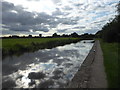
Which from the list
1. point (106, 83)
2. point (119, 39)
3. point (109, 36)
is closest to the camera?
point (106, 83)

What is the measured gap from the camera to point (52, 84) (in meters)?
12.0

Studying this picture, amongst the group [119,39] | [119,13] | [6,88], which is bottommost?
[6,88]

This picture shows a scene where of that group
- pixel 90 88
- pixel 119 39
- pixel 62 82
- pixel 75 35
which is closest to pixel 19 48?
pixel 119 39

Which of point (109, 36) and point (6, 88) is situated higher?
point (109, 36)

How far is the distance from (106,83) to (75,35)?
189662 millimetres

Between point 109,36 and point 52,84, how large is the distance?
156 ft

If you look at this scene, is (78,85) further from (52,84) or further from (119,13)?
(119,13)

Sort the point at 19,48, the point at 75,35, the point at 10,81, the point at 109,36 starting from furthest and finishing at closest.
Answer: the point at 75,35 → the point at 109,36 → the point at 19,48 → the point at 10,81

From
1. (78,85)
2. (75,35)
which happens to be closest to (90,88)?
(78,85)

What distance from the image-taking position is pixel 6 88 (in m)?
11.3

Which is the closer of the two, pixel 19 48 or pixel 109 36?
pixel 19 48

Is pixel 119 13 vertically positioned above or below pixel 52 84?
above

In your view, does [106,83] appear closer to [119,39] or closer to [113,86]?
[113,86]

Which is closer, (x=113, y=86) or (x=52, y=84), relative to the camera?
(x=113, y=86)
